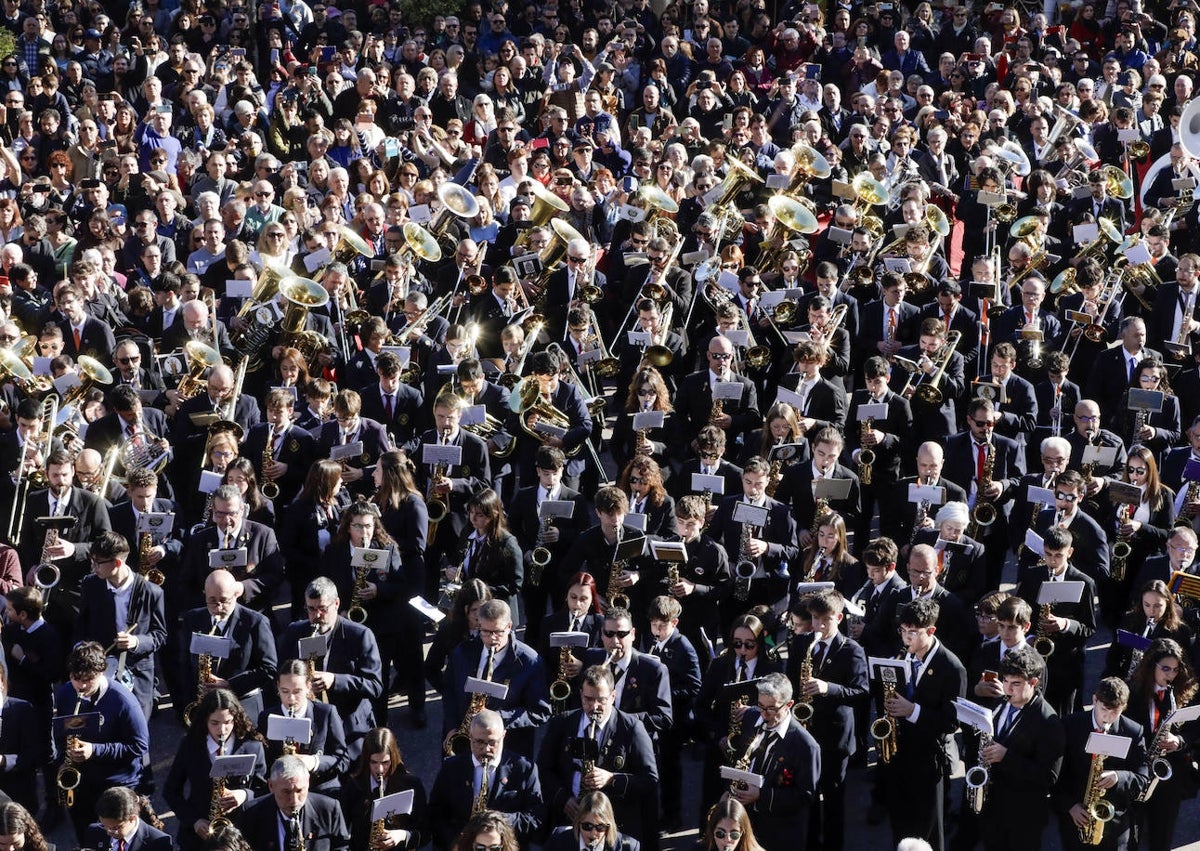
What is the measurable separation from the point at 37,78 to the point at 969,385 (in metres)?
10.2

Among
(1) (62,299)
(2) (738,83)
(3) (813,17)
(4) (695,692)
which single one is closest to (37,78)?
(1) (62,299)

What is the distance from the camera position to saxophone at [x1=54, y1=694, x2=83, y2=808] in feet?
25.3

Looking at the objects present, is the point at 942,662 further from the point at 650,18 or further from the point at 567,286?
the point at 650,18

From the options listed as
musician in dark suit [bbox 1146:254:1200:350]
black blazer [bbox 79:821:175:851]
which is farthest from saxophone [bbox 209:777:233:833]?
musician in dark suit [bbox 1146:254:1200:350]

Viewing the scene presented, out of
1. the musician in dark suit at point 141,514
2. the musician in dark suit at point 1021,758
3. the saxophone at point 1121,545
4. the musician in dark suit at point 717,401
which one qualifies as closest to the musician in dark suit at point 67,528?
the musician in dark suit at point 141,514

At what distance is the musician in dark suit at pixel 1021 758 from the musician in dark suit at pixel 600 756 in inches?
62.7

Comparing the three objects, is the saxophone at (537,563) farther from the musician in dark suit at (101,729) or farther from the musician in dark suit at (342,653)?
the musician in dark suit at (101,729)

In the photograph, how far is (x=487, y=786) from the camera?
7.50 meters

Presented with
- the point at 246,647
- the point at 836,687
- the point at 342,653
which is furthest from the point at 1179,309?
the point at 246,647

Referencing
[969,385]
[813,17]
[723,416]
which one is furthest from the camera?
[813,17]

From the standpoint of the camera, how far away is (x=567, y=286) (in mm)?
12672

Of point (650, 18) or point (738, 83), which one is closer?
point (738, 83)

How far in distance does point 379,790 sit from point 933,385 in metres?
5.14

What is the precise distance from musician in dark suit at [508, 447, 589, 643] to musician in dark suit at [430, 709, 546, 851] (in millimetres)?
2063
